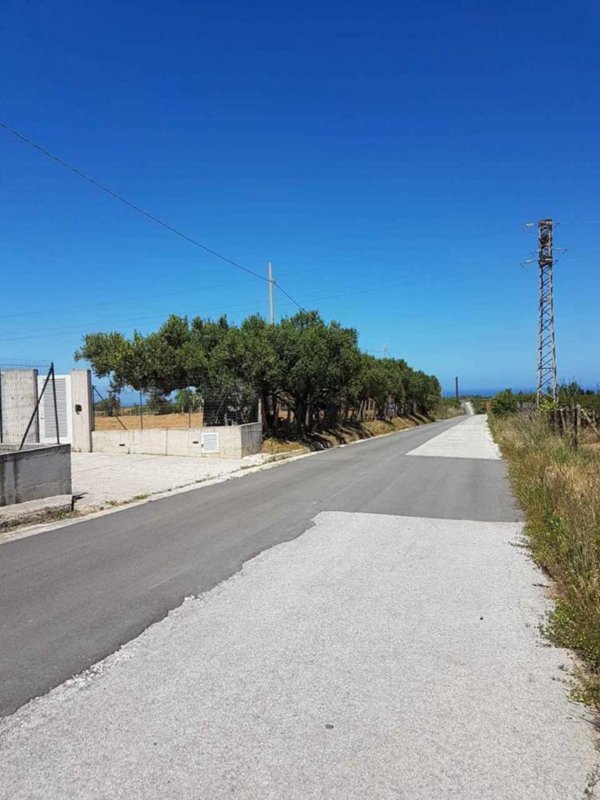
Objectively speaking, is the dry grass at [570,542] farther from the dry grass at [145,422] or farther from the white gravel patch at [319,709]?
the dry grass at [145,422]

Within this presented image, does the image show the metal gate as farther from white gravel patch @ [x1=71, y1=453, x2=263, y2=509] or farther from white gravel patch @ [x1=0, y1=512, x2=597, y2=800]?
white gravel patch @ [x1=0, y1=512, x2=597, y2=800]

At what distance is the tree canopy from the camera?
70.3 ft

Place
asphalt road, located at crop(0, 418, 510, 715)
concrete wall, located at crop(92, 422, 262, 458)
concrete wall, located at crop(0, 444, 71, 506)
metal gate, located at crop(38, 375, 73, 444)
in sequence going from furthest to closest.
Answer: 1. metal gate, located at crop(38, 375, 73, 444)
2. concrete wall, located at crop(92, 422, 262, 458)
3. concrete wall, located at crop(0, 444, 71, 506)
4. asphalt road, located at crop(0, 418, 510, 715)

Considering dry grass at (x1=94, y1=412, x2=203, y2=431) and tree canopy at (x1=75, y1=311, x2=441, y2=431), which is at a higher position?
tree canopy at (x1=75, y1=311, x2=441, y2=431)

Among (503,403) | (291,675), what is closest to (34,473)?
(291,675)

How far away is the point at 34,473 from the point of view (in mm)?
9680

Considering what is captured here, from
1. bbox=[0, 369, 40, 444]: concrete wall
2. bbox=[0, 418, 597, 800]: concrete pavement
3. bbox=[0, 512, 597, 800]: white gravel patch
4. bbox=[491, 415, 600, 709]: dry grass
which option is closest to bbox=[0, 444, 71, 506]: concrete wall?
bbox=[0, 369, 40, 444]: concrete wall

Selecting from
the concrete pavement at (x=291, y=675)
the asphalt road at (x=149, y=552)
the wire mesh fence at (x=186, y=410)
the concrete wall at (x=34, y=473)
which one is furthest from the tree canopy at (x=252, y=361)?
the concrete pavement at (x=291, y=675)

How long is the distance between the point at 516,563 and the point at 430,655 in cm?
283

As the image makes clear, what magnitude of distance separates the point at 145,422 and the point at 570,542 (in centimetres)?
1735

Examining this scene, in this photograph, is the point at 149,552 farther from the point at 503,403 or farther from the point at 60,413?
the point at 503,403

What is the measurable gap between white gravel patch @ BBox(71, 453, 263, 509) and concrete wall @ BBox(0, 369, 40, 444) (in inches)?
66.7

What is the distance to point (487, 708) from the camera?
3.20 m

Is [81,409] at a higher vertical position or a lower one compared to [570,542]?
higher
